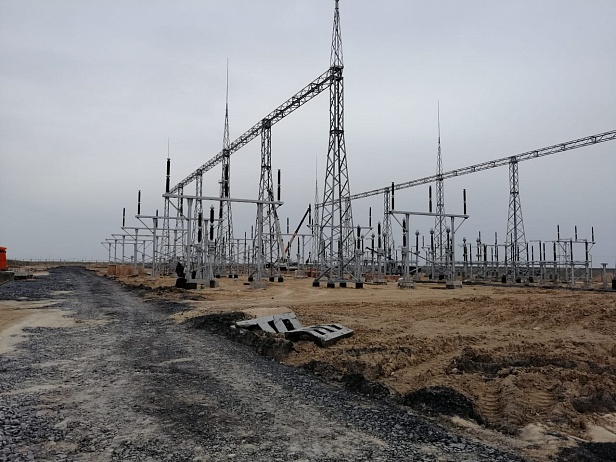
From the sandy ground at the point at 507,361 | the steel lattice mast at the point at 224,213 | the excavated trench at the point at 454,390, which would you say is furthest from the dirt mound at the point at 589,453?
the steel lattice mast at the point at 224,213

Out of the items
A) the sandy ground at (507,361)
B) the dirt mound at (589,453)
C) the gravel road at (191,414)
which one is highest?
the sandy ground at (507,361)

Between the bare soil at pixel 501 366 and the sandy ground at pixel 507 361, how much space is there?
2cm

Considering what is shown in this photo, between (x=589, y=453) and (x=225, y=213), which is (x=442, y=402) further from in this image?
(x=225, y=213)

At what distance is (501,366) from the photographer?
796 centimetres

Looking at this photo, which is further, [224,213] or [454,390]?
[224,213]

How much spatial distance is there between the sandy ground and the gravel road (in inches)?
33.8

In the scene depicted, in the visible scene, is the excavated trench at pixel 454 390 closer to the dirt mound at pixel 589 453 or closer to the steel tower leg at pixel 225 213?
the dirt mound at pixel 589 453

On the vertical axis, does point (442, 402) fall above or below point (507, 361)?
below

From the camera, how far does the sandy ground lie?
5641 millimetres

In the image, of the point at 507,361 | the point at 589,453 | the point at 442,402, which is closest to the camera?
the point at 589,453

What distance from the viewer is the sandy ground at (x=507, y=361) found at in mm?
5641

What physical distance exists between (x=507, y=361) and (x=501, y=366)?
1.05 ft

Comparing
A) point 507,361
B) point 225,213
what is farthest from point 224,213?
point 507,361

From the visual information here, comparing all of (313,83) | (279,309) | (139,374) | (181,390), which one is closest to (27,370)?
(139,374)
